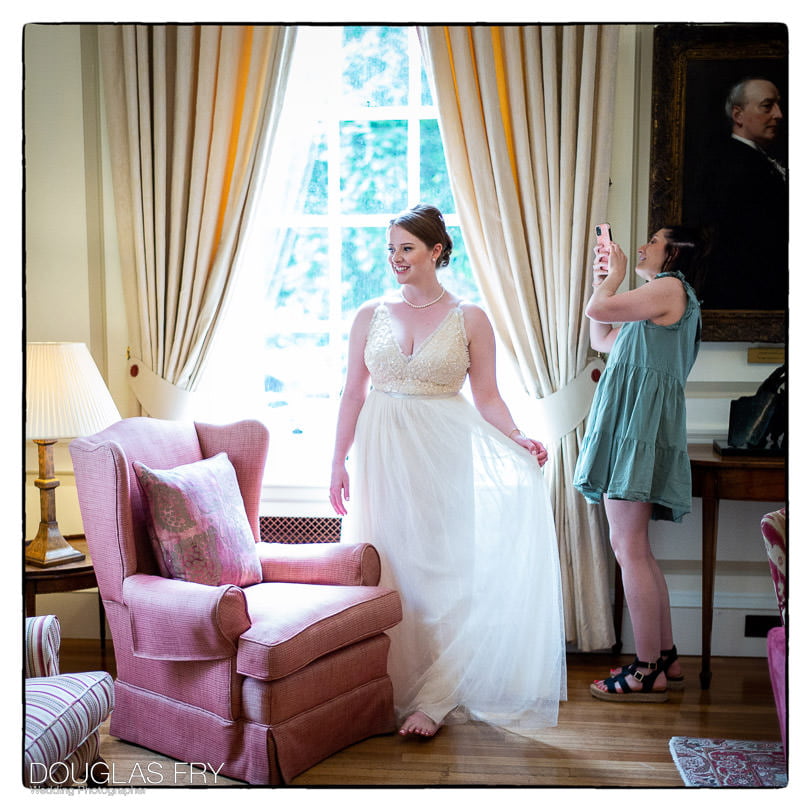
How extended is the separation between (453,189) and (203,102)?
3.14ft

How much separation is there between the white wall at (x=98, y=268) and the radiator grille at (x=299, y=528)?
0.73m

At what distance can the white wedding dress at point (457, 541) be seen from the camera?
260 centimetres

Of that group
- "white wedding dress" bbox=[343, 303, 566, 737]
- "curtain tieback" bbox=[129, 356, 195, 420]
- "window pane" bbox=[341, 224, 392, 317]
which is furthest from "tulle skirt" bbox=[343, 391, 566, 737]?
"curtain tieback" bbox=[129, 356, 195, 420]

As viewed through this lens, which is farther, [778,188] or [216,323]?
[216,323]

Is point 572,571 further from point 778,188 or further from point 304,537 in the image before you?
point 778,188

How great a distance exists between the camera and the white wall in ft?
9.95

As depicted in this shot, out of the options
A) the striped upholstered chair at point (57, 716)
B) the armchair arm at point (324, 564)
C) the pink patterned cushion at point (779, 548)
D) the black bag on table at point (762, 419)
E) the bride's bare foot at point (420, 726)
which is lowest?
the bride's bare foot at point (420, 726)

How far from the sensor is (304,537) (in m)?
3.29

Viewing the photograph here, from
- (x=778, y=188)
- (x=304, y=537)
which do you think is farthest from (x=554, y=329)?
(x=304, y=537)

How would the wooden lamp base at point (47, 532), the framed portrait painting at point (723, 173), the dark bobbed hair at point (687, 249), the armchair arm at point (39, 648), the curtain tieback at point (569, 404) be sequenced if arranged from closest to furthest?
the armchair arm at point (39, 648) < the wooden lamp base at point (47, 532) < the framed portrait painting at point (723, 173) < the dark bobbed hair at point (687, 249) < the curtain tieback at point (569, 404)

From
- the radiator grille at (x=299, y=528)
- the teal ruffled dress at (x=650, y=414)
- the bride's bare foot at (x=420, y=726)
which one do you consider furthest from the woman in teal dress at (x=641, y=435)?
the radiator grille at (x=299, y=528)

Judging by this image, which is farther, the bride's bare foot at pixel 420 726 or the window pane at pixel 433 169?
the window pane at pixel 433 169

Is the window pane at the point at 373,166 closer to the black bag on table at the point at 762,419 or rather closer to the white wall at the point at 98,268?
the white wall at the point at 98,268

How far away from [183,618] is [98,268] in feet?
5.09
